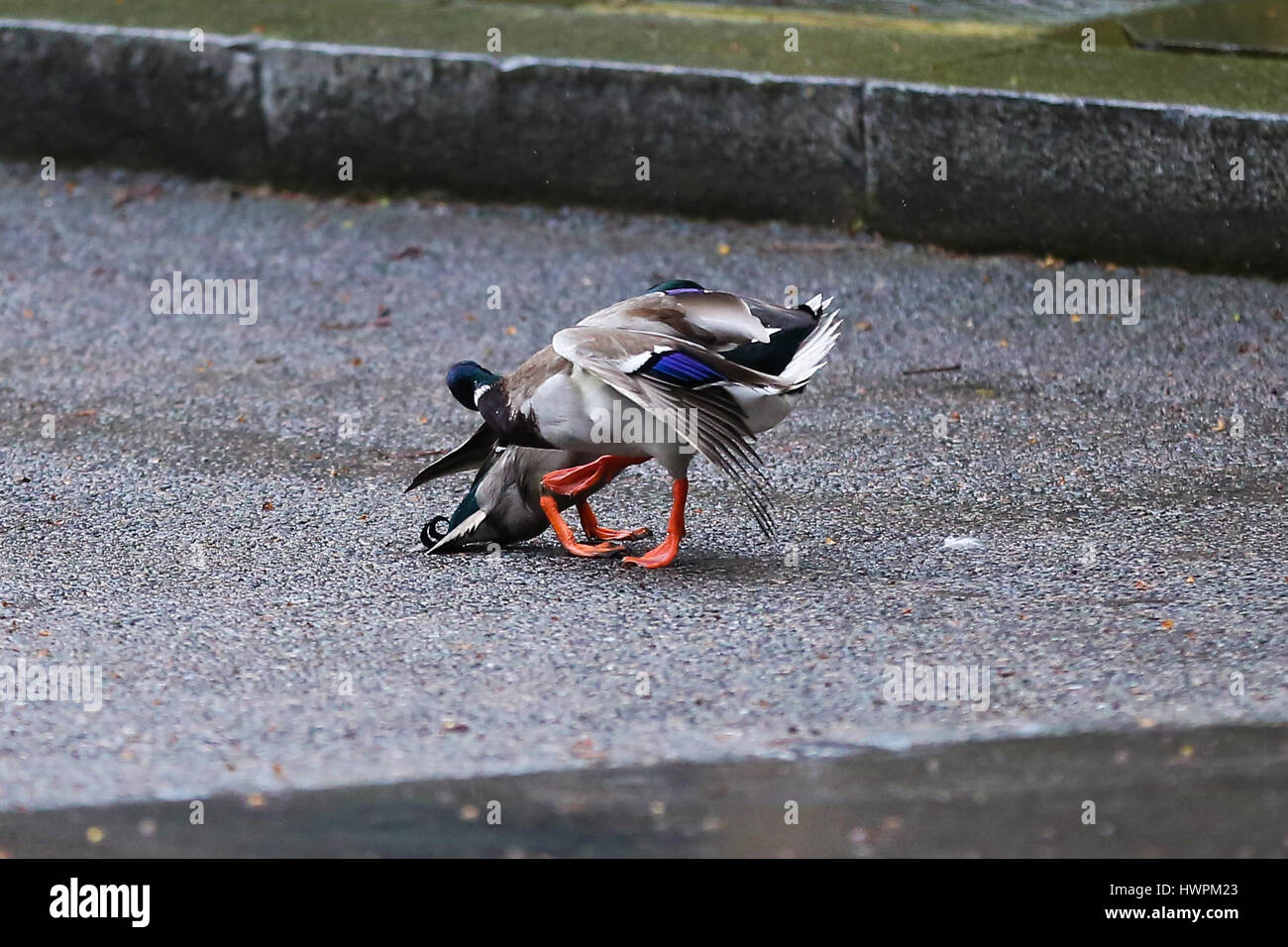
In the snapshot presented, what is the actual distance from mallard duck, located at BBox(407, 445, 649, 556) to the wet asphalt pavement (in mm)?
72

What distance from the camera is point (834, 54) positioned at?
838cm

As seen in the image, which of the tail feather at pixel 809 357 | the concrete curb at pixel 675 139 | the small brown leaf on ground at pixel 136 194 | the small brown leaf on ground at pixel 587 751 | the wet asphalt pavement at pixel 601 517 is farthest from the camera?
the small brown leaf on ground at pixel 136 194

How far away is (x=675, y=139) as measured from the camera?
26.8 feet

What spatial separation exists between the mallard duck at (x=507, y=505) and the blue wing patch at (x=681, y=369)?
481 mm

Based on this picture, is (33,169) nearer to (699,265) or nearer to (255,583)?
(699,265)

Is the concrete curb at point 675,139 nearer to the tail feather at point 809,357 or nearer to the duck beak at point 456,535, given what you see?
the tail feather at point 809,357

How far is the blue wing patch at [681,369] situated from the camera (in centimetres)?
453

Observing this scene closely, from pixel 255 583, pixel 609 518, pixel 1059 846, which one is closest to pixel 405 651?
pixel 255 583

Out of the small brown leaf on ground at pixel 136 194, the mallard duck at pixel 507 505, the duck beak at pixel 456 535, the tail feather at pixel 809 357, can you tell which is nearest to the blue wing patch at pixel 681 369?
the tail feather at pixel 809 357

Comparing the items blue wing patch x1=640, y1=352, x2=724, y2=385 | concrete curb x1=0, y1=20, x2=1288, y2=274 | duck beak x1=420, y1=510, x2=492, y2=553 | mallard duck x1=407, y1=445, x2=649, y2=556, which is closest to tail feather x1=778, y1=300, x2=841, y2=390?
blue wing patch x1=640, y1=352, x2=724, y2=385

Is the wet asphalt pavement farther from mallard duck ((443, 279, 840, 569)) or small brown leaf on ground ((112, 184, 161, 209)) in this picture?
small brown leaf on ground ((112, 184, 161, 209))

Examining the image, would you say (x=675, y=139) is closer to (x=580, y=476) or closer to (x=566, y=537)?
(x=580, y=476)

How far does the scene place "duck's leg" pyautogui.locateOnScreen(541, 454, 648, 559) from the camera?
488 centimetres

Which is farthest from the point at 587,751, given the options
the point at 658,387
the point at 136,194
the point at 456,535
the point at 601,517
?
the point at 136,194
